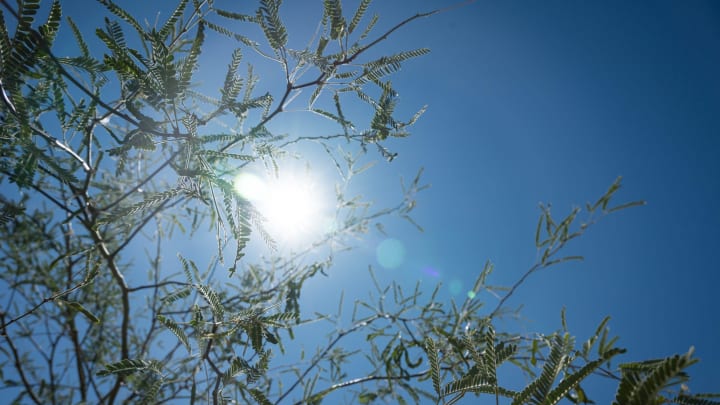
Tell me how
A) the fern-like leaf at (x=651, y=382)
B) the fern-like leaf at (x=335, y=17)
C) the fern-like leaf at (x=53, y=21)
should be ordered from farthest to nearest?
1. the fern-like leaf at (x=335, y=17)
2. the fern-like leaf at (x=53, y=21)
3. the fern-like leaf at (x=651, y=382)

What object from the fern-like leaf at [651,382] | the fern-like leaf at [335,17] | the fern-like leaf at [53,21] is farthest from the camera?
the fern-like leaf at [335,17]

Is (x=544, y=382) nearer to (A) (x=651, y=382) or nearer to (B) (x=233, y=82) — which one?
(A) (x=651, y=382)

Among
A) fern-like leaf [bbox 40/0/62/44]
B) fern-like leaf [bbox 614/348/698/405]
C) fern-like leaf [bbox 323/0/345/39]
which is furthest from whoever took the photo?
fern-like leaf [bbox 323/0/345/39]

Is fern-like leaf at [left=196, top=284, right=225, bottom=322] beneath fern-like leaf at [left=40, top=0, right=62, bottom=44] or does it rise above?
beneath

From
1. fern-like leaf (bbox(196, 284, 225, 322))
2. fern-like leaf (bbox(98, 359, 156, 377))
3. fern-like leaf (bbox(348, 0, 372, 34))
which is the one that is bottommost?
fern-like leaf (bbox(98, 359, 156, 377))

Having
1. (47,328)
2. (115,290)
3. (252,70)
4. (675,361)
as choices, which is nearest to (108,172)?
(115,290)

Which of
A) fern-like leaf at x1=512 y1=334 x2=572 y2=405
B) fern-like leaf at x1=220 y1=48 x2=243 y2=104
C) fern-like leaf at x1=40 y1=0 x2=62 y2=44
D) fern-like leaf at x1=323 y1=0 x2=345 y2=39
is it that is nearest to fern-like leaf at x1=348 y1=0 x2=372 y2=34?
fern-like leaf at x1=323 y1=0 x2=345 y2=39

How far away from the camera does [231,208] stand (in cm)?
54

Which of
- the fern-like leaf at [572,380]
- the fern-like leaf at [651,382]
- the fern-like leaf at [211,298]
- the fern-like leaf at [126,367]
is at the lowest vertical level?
the fern-like leaf at [651,382]

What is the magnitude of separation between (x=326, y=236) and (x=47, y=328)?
4.51 ft

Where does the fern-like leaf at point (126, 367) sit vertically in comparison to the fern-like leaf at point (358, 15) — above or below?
below

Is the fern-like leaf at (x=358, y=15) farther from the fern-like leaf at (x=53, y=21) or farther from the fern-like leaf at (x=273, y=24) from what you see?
the fern-like leaf at (x=53, y=21)

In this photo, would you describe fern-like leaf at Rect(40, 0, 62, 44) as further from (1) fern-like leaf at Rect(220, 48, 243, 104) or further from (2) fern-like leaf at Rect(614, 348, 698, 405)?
(2) fern-like leaf at Rect(614, 348, 698, 405)


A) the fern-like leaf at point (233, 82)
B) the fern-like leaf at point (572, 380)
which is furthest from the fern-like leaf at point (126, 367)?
the fern-like leaf at point (572, 380)
